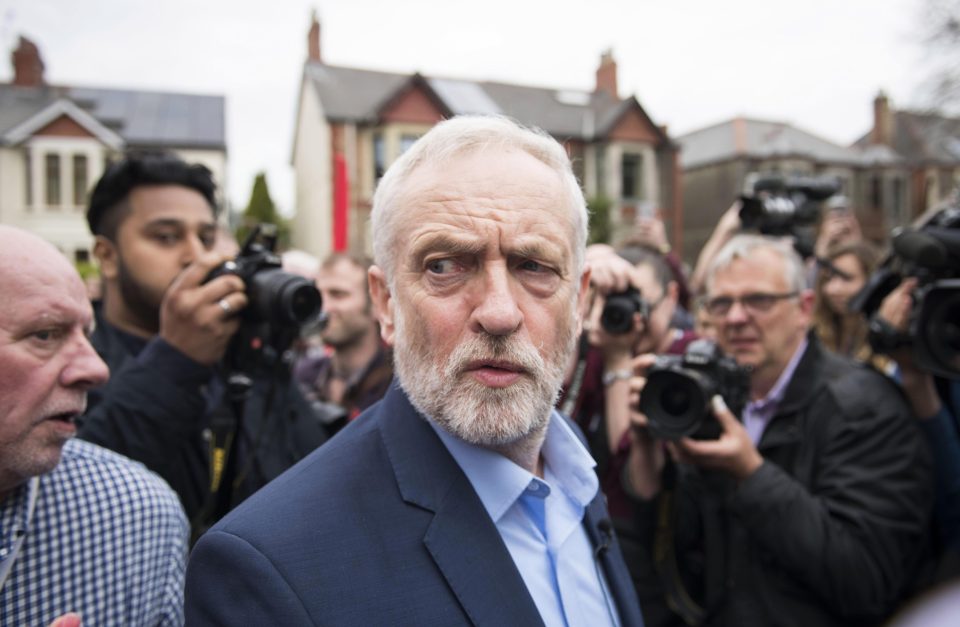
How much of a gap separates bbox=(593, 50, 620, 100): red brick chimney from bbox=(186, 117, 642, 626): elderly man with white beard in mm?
26086

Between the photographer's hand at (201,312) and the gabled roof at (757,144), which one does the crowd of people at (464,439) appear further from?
the gabled roof at (757,144)

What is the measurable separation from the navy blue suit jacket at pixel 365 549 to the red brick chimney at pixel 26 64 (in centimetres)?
2760

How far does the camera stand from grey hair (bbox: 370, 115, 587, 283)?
4.98 ft

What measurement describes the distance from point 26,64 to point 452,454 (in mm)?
28235

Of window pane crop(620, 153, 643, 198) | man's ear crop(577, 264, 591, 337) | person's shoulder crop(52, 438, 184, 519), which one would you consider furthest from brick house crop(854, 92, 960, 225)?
person's shoulder crop(52, 438, 184, 519)

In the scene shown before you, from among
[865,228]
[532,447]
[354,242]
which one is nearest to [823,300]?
[532,447]

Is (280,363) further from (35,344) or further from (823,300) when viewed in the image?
(823,300)

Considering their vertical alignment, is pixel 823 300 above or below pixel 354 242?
below

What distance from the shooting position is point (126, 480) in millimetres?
1699

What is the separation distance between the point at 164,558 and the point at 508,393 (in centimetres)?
98

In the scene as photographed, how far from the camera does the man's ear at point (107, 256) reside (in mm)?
2545

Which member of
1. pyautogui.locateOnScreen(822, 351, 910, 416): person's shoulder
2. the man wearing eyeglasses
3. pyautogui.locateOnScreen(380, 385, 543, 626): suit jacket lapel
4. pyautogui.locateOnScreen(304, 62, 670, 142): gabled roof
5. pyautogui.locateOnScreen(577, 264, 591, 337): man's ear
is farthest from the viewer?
pyautogui.locateOnScreen(304, 62, 670, 142): gabled roof

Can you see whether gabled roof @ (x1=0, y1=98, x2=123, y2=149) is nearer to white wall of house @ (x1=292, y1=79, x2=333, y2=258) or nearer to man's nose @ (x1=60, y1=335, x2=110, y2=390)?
white wall of house @ (x1=292, y1=79, x2=333, y2=258)

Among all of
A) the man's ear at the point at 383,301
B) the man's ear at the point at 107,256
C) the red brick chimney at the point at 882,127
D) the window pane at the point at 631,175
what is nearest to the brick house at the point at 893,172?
the red brick chimney at the point at 882,127
